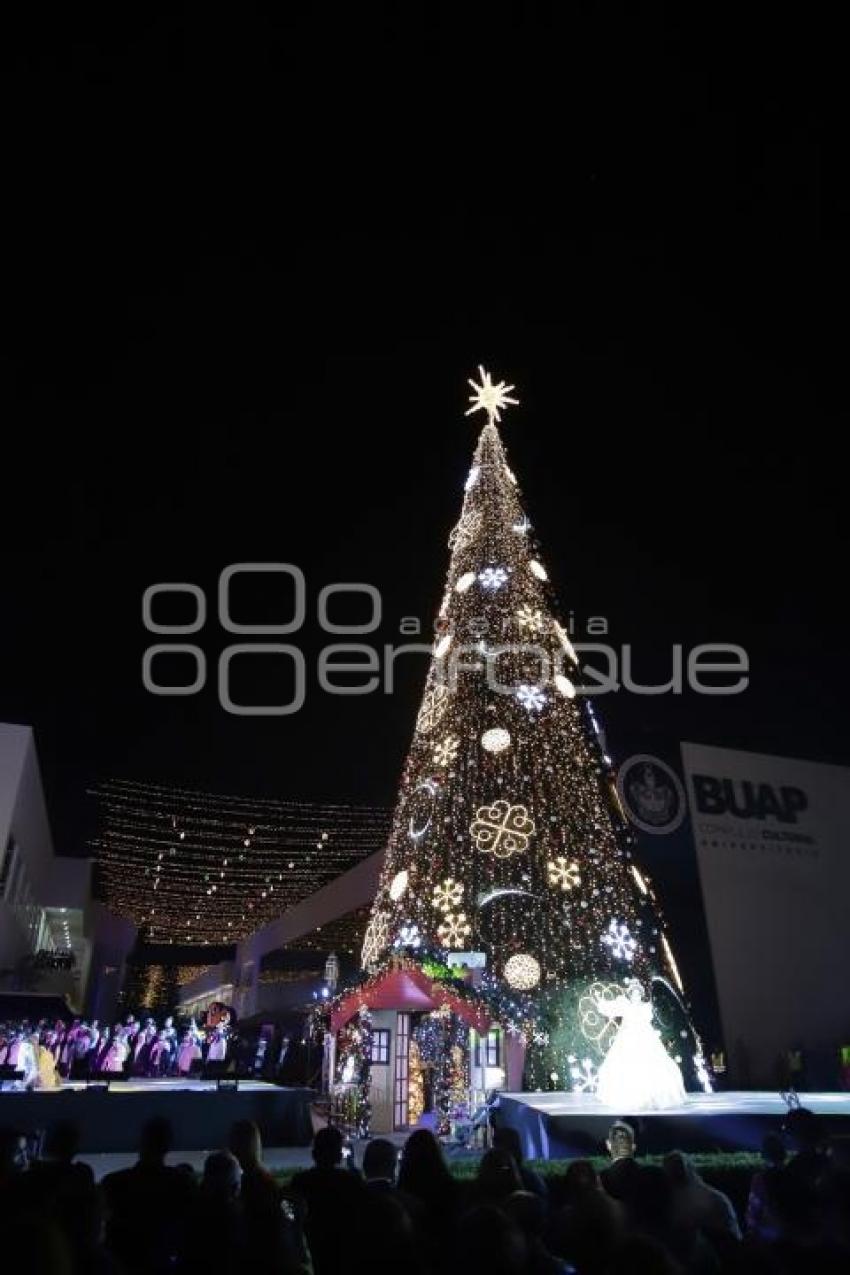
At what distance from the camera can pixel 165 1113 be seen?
9.41 metres

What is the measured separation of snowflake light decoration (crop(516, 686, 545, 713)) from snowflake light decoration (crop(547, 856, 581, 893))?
6.60ft

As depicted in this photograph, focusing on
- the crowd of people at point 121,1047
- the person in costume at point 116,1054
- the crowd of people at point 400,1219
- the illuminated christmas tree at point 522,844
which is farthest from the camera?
the person in costume at point 116,1054

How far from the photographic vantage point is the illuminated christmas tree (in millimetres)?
10000

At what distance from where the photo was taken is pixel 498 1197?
11.4ft

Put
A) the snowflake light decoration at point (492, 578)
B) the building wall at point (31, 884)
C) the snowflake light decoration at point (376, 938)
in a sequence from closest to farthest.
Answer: the snowflake light decoration at point (376, 938), the snowflake light decoration at point (492, 578), the building wall at point (31, 884)

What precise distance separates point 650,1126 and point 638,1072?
93 cm

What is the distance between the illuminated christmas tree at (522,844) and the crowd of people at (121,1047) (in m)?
6.23

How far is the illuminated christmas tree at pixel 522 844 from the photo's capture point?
10.0 metres

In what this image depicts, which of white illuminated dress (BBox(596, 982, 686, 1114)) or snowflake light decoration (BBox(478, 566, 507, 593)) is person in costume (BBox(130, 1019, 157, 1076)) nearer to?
white illuminated dress (BBox(596, 982, 686, 1114))

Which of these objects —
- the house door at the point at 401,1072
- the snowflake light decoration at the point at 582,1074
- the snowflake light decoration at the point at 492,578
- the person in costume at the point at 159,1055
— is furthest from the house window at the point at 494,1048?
the person in costume at the point at 159,1055

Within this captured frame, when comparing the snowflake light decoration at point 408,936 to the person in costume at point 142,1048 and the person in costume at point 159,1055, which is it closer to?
the person in costume at point 142,1048

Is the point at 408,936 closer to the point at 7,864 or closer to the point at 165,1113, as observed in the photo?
the point at 165,1113

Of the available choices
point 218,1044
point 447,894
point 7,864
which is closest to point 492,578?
point 447,894

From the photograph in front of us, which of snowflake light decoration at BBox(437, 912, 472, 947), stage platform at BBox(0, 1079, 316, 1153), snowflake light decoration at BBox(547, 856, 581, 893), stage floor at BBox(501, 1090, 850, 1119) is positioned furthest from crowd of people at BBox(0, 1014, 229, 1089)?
snowflake light decoration at BBox(547, 856, 581, 893)
